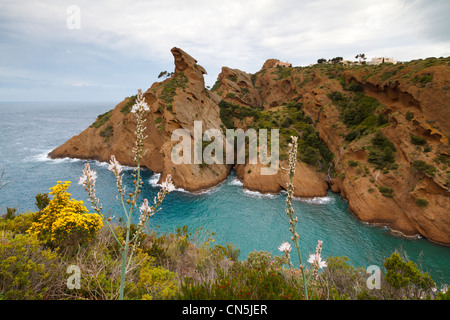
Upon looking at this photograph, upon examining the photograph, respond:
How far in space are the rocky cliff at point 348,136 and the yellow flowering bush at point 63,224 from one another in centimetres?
377

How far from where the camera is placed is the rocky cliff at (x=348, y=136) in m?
19.3

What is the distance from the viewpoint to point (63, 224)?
658cm

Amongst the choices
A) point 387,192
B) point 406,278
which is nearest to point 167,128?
point 387,192

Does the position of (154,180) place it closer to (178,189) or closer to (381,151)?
(178,189)

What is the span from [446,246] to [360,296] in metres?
19.3

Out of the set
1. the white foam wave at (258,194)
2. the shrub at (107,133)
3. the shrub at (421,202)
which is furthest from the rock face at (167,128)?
the shrub at (421,202)

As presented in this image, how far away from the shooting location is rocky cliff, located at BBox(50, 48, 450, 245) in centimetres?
1930

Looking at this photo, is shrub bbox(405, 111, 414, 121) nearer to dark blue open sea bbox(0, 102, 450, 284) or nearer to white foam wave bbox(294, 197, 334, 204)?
dark blue open sea bbox(0, 102, 450, 284)

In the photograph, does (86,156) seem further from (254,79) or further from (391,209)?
(254,79)

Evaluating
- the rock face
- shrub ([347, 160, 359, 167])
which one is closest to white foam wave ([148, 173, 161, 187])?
the rock face

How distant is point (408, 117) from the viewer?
Result: 22.3m

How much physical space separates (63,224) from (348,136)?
31493 mm
